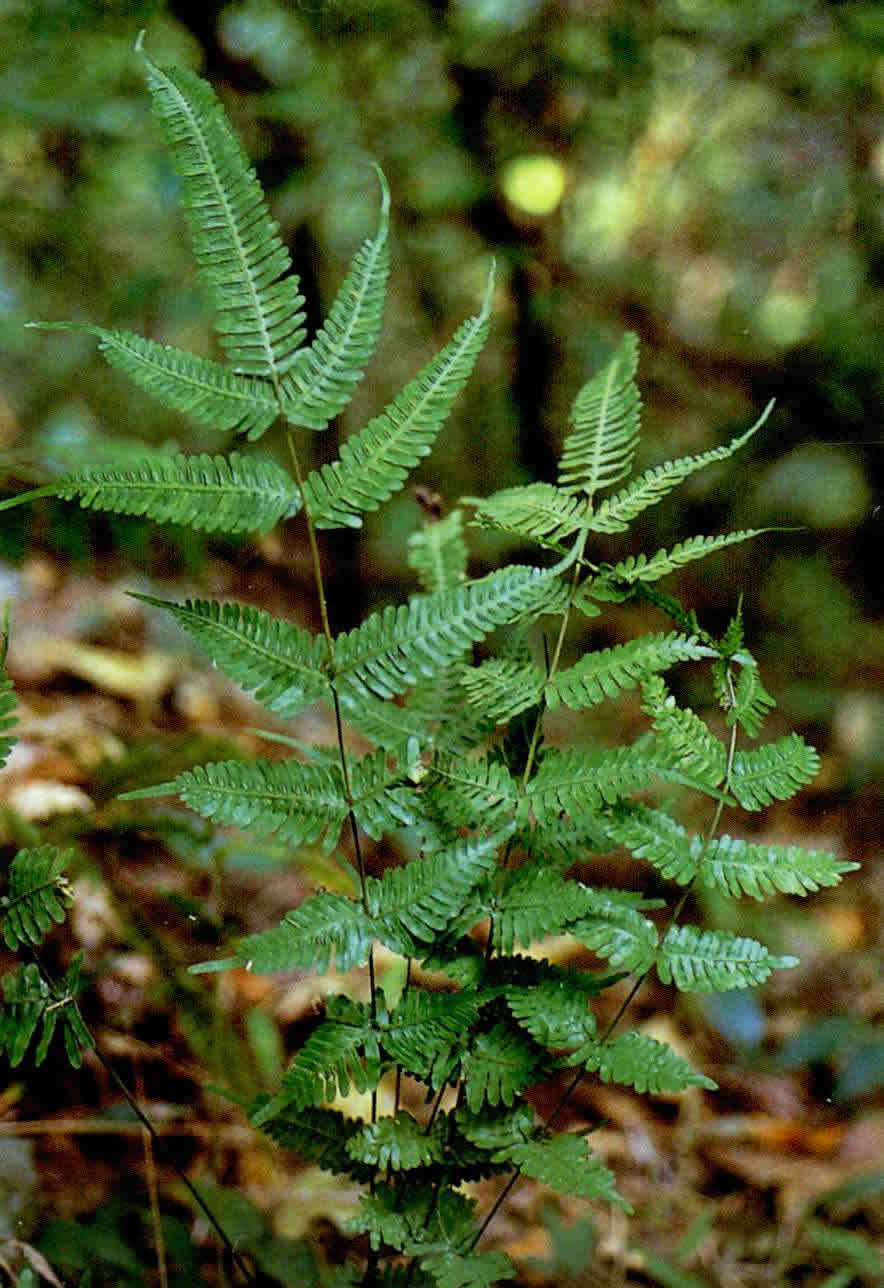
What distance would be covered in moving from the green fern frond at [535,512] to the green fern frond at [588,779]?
19cm

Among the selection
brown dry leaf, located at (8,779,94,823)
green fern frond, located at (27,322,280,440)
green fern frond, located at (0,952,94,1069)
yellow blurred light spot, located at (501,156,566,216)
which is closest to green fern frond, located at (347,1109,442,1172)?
green fern frond, located at (0,952,94,1069)

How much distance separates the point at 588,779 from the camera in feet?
2.97

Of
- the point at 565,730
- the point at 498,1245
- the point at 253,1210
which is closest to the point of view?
the point at 253,1210

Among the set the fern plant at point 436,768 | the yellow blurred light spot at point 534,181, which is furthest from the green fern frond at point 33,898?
the yellow blurred light spot at point 534,181

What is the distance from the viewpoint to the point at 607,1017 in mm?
2494

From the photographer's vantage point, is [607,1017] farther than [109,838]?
Yes

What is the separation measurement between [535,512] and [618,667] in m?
0.16

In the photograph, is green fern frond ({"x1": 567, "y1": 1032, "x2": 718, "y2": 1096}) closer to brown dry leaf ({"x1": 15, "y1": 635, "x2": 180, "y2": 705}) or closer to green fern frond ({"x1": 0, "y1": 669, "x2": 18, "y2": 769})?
green fern frond ({"x1": 0, "y1": 669, "x2": 18, "y2": 769})

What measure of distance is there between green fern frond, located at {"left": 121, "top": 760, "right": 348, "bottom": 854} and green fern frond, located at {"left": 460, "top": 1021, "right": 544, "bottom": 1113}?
24 cm

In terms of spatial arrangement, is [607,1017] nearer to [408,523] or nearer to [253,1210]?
[253,1210]

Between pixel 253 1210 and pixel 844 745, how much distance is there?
8.48 ft

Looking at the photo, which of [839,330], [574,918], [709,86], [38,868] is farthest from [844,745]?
[38,868]

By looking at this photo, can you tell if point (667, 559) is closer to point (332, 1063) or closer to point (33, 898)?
point (332, 1063)

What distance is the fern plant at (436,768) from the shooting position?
2.76ft
